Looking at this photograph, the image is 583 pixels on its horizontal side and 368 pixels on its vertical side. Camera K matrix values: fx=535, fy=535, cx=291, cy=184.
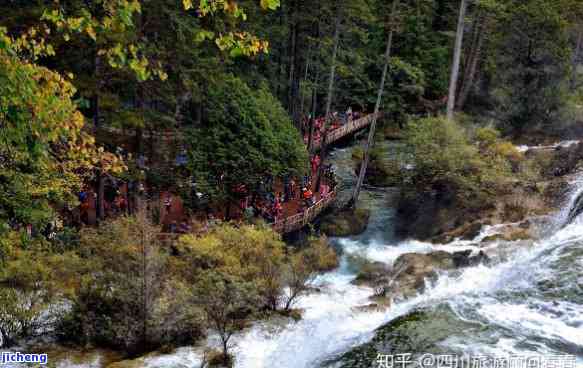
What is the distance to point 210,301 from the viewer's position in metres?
12.1

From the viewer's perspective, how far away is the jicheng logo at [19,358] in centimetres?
1082

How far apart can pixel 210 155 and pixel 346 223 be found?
23.0 ft

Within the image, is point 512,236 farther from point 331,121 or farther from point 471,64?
point 471,64

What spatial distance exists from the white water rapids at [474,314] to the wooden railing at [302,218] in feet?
13.7

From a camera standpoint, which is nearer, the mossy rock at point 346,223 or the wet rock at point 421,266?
the wet rock at point 421,266

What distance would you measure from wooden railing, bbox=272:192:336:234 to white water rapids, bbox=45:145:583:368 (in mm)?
4183

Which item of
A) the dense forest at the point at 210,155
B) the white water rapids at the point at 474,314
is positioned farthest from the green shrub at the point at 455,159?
the white water rapids at the point at 474,314

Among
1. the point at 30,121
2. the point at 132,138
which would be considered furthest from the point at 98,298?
the point at 132,138

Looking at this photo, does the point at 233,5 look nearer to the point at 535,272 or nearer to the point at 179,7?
the point at 535,272

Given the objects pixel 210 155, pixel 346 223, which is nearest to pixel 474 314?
pixel 346 223

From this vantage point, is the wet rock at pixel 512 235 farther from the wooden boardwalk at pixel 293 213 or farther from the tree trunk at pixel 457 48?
the tree trunk at pixel 457 48

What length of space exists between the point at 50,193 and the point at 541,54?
101 feet

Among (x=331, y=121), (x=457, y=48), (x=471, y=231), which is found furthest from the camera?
(x=331, y=121)

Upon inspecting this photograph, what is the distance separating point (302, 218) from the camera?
22.7 metres
